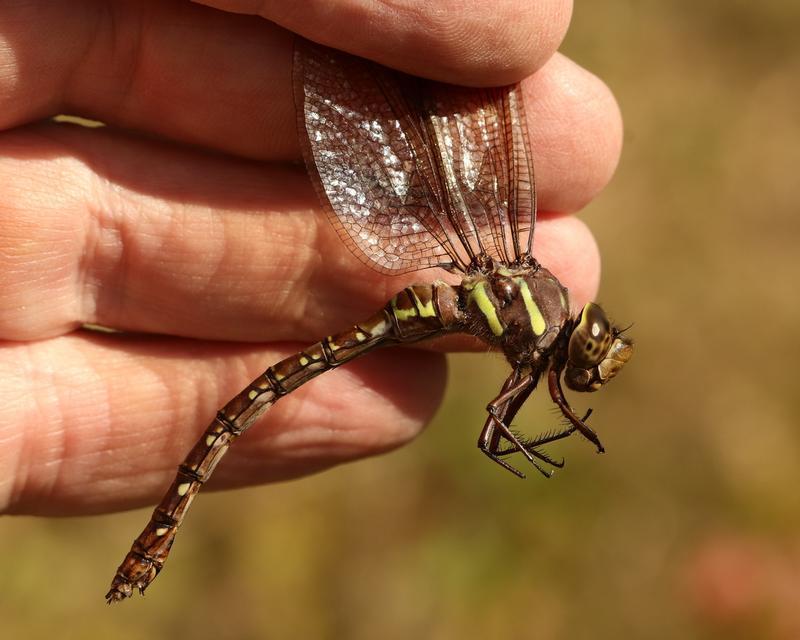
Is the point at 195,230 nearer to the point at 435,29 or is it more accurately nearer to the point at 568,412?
the point at 435,29

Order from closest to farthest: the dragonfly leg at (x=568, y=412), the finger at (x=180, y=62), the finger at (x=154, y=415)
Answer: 1. the finger at (x=180, y=62)
2. the dragonfly leg at (x=568, y=412)
3. the finger at (x=154, y=415)

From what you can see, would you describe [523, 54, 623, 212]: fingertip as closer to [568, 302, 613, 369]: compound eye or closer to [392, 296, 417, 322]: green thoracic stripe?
[568, 302, 613, 369]: compound eye

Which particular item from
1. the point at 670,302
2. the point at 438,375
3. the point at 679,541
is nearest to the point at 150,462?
the point at 438,375

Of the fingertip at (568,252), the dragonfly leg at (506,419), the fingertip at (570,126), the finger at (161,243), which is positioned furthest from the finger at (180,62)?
the dragonfly leg at (506,419)

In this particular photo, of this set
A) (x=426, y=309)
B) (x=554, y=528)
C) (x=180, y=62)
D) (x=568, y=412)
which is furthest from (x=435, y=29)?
(x=554, y=528)

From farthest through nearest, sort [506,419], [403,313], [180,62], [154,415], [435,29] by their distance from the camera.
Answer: [154,415]
[506,419]
[403,313]
[180,62]
[435,29]

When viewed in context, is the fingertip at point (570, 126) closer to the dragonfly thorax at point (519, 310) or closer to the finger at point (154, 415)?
the dragonfly thorax at point (519, 310)

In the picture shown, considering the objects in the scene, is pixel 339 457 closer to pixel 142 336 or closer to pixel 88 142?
pixel 142 336

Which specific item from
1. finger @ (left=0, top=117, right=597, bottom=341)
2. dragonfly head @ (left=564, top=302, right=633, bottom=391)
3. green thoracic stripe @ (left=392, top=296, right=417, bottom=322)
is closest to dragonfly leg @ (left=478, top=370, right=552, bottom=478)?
dragonfly head @ (left=564, top=302, right=633, bottom=391)
